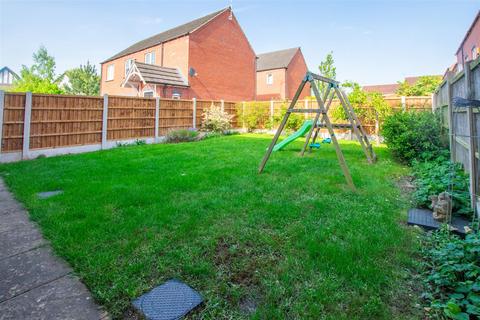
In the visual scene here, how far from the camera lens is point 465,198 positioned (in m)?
3.37

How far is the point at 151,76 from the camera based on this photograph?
16.5 metres

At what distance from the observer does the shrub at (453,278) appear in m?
1.74

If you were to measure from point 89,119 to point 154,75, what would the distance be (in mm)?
7833

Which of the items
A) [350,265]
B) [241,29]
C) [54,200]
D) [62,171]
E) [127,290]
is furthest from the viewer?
[241,29]

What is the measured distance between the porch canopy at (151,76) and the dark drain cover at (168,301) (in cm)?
1574

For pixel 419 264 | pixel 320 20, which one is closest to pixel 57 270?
pixel 419 264

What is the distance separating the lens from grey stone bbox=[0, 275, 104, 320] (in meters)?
1.86

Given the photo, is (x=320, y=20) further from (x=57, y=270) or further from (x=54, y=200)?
(x=57, y=270)

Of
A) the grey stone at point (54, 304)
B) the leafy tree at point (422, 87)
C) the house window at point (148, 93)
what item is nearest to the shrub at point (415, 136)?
the grey stone at point (54, 304)

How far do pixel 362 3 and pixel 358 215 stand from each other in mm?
12013

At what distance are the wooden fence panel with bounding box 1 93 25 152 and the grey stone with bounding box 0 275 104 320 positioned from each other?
793 cm

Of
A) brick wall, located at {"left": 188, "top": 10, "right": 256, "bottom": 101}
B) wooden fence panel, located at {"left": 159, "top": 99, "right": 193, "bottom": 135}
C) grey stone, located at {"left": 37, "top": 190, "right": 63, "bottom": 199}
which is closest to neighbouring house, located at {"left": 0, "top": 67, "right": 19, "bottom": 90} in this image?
brick wall, located at {"left": 188, "top": 10, "right": 256, "bottom": 101}

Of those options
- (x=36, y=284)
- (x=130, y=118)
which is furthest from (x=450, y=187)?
(x=130, y=118)

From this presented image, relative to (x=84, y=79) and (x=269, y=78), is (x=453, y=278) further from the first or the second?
(x=84, y=79)
